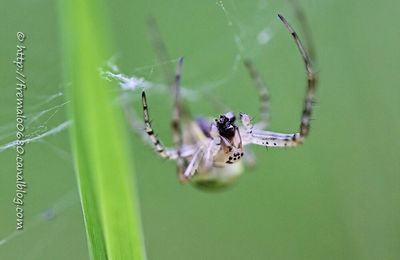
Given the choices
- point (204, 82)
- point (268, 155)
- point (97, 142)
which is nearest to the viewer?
point (97, 142)

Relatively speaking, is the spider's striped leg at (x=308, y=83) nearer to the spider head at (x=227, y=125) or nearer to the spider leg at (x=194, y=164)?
the spider head at (x=227, y=125)

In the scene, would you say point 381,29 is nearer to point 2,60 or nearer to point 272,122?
point 272,122

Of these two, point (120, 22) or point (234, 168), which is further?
point (120, 22)

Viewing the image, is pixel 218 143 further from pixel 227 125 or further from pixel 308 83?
pixel 308 83

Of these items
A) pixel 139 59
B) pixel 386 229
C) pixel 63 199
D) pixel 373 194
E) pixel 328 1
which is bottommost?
pixel 386 229

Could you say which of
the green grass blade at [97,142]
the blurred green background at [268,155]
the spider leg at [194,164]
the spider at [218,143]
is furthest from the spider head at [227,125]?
the green grass blade at [97,142]

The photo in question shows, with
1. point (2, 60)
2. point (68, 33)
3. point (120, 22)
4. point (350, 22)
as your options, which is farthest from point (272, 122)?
point (68, 33)

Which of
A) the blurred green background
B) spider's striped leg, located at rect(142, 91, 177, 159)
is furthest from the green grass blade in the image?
the blurred green background

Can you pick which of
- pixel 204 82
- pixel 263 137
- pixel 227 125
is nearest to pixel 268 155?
pixel 204 82
